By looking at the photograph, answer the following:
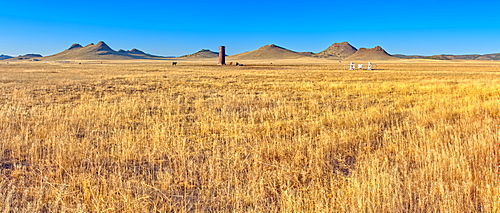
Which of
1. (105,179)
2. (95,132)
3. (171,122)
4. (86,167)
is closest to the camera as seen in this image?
(105,179)

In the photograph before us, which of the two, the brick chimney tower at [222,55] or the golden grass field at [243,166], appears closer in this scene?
the golden grass field at [243,166]

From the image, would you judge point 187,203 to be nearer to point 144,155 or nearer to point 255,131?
point 144,155

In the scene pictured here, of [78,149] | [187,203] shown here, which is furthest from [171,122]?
[187,203]

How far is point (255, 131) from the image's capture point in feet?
22.9

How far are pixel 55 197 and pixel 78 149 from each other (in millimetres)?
1853

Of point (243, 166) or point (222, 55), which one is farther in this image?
point (222, 55)

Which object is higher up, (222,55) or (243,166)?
(222,55)

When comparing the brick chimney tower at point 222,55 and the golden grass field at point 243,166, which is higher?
the brick chimney tower at point 222,55

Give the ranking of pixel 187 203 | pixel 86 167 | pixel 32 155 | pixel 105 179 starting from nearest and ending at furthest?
pixel 187 203 → pixel 105 179 → pixel 86 167 → pixel 32 155

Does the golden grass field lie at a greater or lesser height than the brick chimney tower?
lesser

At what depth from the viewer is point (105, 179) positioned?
4094 millimetres

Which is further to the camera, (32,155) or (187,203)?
(32,155)

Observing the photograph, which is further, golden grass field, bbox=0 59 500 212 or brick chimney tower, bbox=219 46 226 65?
brick chimney tower, bbox=219 46 226 65

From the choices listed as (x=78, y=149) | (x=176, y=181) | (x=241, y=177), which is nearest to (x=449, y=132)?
(x=241, y=177)
